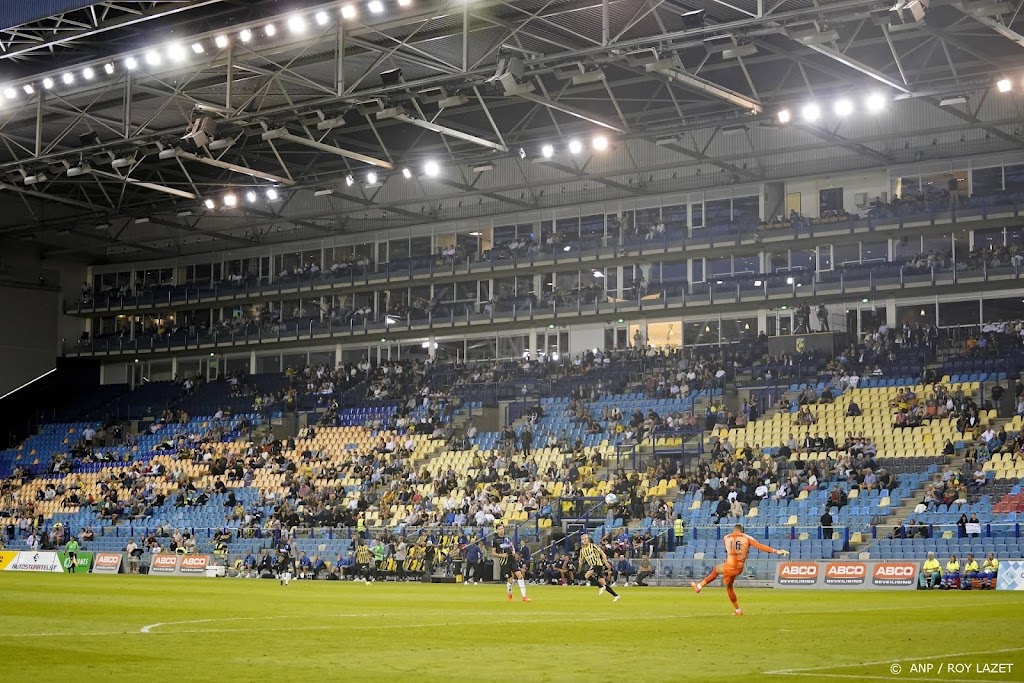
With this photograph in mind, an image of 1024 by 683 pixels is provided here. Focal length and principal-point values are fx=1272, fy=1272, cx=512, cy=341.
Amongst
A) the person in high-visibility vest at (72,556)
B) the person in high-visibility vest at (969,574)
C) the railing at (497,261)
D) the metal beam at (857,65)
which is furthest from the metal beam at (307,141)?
the person in high-visibility vest at (969,574)

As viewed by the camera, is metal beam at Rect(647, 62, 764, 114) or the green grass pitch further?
metal beam at Rect(647, 62, 764, 114)

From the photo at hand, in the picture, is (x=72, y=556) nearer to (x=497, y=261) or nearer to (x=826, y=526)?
(x=497, y=261)

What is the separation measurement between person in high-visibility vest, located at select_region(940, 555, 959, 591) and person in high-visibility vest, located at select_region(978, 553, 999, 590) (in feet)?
1.91

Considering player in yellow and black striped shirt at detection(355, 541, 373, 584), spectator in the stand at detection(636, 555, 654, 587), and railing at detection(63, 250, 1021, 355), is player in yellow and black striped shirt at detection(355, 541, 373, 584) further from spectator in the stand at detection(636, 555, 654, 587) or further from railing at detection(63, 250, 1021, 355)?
railing at detection(63, 250, 1021, 355)

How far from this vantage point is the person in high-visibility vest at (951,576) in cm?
3250

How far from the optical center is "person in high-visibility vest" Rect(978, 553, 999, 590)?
32094 mm

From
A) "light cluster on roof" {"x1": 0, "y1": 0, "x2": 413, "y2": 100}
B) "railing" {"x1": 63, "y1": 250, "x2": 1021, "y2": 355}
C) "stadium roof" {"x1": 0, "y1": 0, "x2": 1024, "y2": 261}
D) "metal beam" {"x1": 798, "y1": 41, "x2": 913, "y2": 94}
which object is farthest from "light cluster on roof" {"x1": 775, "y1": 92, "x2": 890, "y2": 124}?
"light cluster on roof" {"x1": 0, "y1": 0, "x2": 413, "y2": 100}

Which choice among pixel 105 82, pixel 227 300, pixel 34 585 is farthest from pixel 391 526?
pixel 227 300

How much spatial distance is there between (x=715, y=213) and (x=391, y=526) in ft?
70.8

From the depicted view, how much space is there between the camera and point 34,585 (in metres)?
34.3

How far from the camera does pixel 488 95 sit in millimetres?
45344

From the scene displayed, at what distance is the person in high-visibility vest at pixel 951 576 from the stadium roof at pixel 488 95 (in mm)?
13880

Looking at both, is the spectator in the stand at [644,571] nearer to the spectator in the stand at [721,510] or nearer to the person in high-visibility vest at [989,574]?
the spectator in the stand at [721,510]

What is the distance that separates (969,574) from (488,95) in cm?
2321
